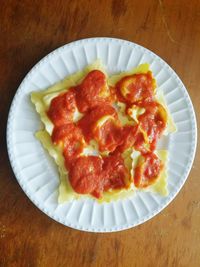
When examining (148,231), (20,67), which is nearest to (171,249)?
(148,231)

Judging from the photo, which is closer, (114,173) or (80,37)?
(114,173)

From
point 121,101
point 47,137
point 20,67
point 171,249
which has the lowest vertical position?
point 171,249

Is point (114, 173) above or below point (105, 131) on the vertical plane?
below

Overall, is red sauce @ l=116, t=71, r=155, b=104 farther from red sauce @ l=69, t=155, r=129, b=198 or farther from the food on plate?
red sauce @ l=69, t=155, r=129, b=198

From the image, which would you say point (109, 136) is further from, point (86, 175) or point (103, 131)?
point (86, 175)

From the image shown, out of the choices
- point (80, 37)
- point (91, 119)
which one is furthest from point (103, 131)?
point (80, 37)

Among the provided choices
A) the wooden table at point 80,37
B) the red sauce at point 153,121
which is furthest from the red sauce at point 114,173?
the wooden table at point 80,37

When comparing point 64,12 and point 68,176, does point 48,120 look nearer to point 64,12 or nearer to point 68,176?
point 68,176
